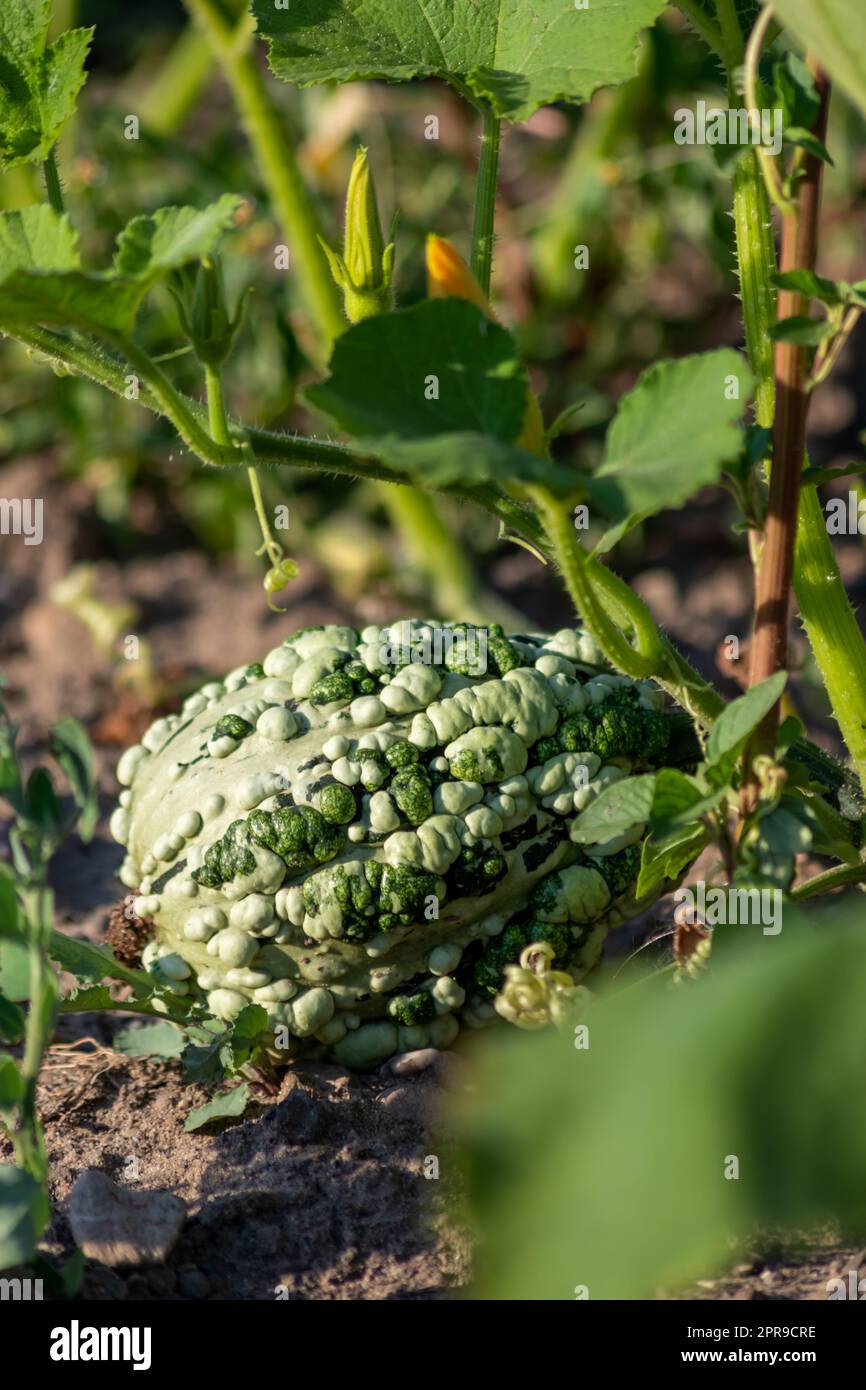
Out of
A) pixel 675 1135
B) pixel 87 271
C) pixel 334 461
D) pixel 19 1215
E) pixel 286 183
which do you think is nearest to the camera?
pixel 675 1135

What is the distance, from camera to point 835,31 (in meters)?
1.34

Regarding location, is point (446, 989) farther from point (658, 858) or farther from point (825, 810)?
point (825, 810)

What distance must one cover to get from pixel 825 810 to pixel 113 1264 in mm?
984

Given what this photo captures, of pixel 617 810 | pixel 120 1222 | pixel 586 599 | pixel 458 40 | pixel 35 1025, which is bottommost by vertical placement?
pixel 120 1222

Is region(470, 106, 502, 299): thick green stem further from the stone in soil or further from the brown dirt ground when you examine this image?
the stone in soil

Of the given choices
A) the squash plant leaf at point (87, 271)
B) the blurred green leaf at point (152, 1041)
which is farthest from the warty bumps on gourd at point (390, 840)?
the squash plant leaf at point (87, 271)

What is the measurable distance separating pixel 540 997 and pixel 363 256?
90cm

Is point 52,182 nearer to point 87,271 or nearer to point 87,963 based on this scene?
point 87,271

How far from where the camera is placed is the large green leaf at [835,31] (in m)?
1.33

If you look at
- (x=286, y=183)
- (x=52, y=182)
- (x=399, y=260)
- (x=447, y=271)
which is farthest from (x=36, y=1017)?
(x=399, y=260)

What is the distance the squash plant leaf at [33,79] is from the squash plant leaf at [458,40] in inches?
10.6

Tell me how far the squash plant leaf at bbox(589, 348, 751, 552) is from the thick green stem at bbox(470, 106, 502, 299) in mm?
514

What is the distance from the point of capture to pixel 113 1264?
5.16 feet

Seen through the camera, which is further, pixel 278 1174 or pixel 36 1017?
pixel 278 1174
